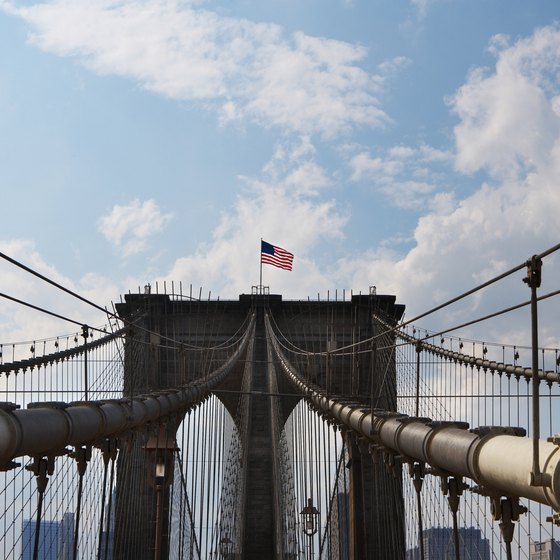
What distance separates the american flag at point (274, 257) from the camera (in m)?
34.7

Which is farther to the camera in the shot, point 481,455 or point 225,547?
point 225,547

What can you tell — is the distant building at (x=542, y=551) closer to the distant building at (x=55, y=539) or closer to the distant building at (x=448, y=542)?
the distant building at (x=448, y=542)

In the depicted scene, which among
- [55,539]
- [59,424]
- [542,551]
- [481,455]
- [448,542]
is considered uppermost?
[59,424]

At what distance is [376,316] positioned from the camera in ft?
102

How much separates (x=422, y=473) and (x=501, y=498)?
1.75m

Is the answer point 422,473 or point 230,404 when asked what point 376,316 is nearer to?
point 230,404

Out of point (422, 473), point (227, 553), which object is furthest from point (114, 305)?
point (422, 473)

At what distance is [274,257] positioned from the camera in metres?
34.8

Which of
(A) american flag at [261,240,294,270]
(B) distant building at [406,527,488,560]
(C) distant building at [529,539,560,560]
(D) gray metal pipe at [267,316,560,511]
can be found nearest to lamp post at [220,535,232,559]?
(B) distant building at [406,527,488,560]

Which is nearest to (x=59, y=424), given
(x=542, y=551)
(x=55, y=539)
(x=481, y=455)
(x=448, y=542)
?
(x=481, y=455)

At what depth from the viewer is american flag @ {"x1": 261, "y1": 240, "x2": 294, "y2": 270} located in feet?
114

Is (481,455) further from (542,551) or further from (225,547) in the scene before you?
(225,547)

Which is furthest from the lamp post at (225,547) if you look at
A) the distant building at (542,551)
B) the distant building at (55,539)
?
the distant building at (542,551)

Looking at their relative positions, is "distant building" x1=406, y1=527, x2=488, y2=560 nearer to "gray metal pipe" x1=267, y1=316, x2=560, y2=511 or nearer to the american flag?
"gray metal pipe" x1=267, y1=316, x2=560, y2=511
